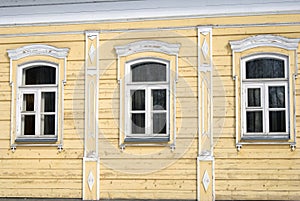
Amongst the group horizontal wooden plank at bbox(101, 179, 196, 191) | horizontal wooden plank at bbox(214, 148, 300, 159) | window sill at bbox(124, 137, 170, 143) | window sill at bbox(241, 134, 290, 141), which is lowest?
horizontal wooden plank at bbox(101, 179, 196, 191)

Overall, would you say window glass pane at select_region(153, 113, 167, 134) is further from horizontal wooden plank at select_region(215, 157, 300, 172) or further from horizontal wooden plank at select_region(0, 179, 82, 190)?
horizontal wooden plank at select_region(0, 179, 82, 190)

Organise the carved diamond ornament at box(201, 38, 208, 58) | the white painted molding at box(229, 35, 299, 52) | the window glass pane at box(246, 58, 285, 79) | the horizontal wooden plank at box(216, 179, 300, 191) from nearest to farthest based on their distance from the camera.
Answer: the horizontal wooden plank at box(216, 179, 300, 191)
the white painted molding at box(229, 35, 299, 52)
the window glass pane at box(246, 58, 285, 79)
the carved diamond ornament at box(201, 38, 208, 58)

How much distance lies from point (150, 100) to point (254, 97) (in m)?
1.84

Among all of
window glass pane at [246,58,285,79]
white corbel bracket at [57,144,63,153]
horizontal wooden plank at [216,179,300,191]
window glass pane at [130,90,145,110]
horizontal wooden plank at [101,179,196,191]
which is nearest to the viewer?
horizontal wooden plank at [216,179,300,191]

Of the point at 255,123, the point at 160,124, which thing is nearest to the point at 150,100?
the point at 160,124

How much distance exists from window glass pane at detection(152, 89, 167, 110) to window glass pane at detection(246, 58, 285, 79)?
1.52 m

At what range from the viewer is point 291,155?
8.64 metres

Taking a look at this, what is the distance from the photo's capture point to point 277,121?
8.77 metres

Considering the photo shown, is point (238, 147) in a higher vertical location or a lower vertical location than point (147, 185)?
higher

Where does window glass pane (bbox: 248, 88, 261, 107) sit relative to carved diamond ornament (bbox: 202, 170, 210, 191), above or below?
above

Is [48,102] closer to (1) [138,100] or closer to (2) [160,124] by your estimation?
(1) [138,100]

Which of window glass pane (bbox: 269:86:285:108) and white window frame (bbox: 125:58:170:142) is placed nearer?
window glass pane (bbox: 269:86:285:108)

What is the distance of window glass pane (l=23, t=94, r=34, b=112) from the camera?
9.66 meters

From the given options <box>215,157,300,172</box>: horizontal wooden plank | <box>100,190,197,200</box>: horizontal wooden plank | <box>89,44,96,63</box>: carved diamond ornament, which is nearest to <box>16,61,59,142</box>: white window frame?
<box>89,44,96,63</box>: carved diamond ornament
